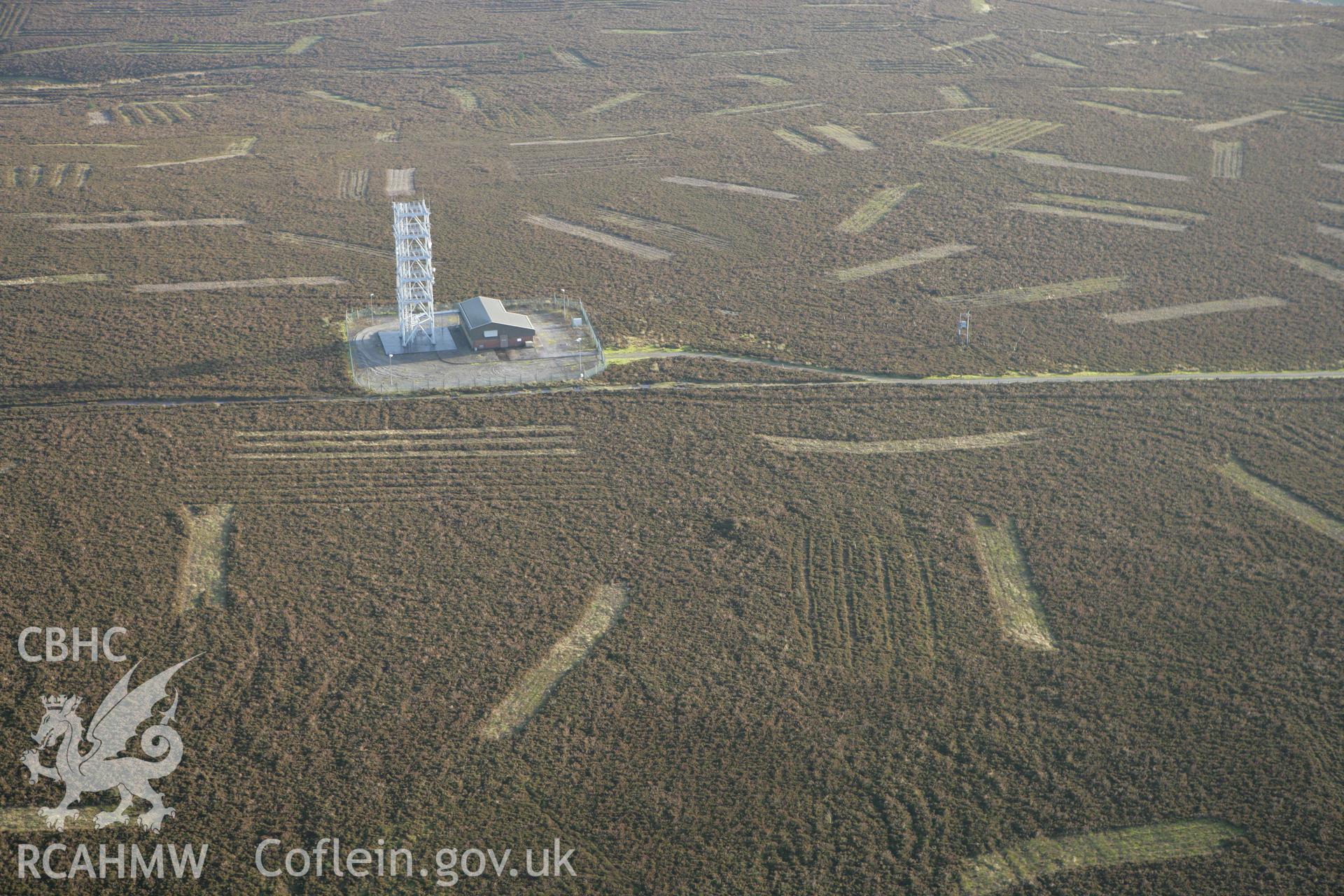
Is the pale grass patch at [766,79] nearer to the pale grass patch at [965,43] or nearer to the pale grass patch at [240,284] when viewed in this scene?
the pale grass patch at [965,43]

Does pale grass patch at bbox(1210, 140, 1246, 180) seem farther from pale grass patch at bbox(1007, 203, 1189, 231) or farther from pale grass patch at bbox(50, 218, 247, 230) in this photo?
pale grass patch at bbox(50, 218, 247, 230)

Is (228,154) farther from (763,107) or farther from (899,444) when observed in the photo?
(899,444)

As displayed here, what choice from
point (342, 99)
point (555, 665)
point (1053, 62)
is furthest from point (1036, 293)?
point (342, 99)

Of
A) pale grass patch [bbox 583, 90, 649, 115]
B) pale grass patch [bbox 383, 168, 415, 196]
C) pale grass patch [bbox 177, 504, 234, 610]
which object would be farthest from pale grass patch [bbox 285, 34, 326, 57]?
pale grass patch [bbox 177, 504, 234, 610]

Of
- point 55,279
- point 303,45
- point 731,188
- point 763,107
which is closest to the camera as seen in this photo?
point 55,279

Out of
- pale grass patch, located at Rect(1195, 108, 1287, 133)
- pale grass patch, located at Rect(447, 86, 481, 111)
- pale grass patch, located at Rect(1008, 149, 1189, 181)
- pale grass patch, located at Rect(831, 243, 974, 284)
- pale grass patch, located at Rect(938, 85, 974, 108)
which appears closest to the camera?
pale grass patch, located at Rect(831, 243, 974, 284)

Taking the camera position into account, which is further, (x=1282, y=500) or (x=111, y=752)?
(x=1282, y=500)

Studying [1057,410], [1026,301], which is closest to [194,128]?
[1026,301]
